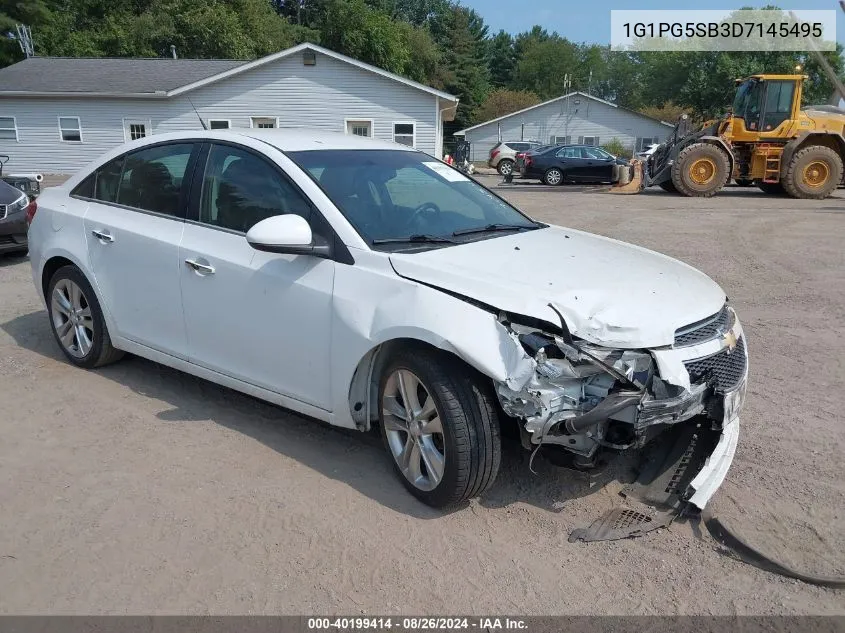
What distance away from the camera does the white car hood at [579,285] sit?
116 inches

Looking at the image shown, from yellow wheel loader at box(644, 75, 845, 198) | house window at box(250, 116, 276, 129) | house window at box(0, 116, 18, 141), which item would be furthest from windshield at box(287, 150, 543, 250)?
house window at box(0, 116, 18, 141)

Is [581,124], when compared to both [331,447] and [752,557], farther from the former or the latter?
[752,557]

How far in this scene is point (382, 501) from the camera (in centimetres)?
341

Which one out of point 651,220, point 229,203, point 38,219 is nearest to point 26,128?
point 651,220

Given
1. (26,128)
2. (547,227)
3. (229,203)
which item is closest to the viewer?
(229,203)

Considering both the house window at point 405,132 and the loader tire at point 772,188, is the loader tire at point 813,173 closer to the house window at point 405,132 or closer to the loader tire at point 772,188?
the loader tire at point 772,188

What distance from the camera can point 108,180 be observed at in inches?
192

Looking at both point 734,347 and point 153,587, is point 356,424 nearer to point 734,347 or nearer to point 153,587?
point 153,587

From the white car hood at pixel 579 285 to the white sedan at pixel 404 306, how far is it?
0.04ft

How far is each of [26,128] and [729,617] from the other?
104 ft

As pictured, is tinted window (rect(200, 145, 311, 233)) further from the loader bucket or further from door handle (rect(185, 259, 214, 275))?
the loader bucket

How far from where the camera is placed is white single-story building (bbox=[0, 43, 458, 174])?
26938 mm

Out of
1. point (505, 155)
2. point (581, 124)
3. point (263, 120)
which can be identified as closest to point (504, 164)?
point (505, 155)

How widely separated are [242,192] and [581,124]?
48.5m
